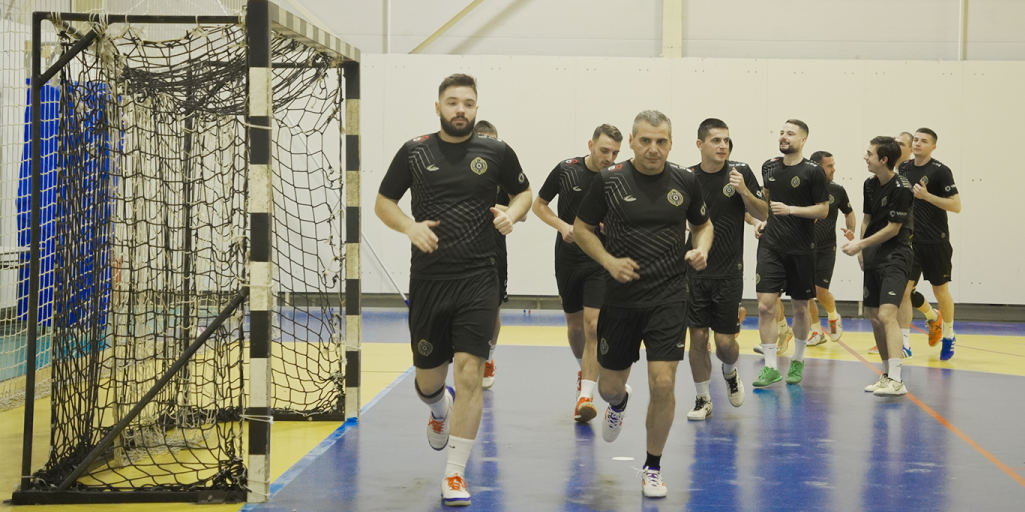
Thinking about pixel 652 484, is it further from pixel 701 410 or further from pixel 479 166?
pixel 701 410

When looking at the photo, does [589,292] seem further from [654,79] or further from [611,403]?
[654,79]

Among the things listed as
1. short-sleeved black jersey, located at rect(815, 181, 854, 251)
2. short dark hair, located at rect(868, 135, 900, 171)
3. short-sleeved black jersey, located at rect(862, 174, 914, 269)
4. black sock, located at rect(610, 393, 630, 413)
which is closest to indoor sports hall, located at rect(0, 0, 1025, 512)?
black sock, located at rect(610, 393, 630, 413)

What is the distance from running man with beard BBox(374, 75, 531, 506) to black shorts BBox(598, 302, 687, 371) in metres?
0.64

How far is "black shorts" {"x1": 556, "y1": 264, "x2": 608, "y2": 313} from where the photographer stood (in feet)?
21.2

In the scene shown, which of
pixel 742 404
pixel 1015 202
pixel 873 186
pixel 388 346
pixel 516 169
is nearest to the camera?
pixel 516 169

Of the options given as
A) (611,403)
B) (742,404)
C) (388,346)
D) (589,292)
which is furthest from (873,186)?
(388,346)

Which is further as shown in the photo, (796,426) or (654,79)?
(654,79)

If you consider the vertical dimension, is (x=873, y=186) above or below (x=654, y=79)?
below

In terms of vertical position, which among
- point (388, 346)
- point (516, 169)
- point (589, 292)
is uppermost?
point (516, 169)

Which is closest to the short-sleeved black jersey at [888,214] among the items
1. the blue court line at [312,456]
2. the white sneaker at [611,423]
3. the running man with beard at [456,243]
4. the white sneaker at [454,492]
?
the white sneaker at [611,423]

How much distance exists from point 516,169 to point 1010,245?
37.5 feet

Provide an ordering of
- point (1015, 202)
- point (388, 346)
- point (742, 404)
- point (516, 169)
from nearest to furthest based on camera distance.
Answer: point (516, 169)
point (742, 404)
point (388, 346)
point (1015, 202)

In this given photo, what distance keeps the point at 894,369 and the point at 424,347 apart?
466 cm

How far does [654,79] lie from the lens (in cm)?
1362
